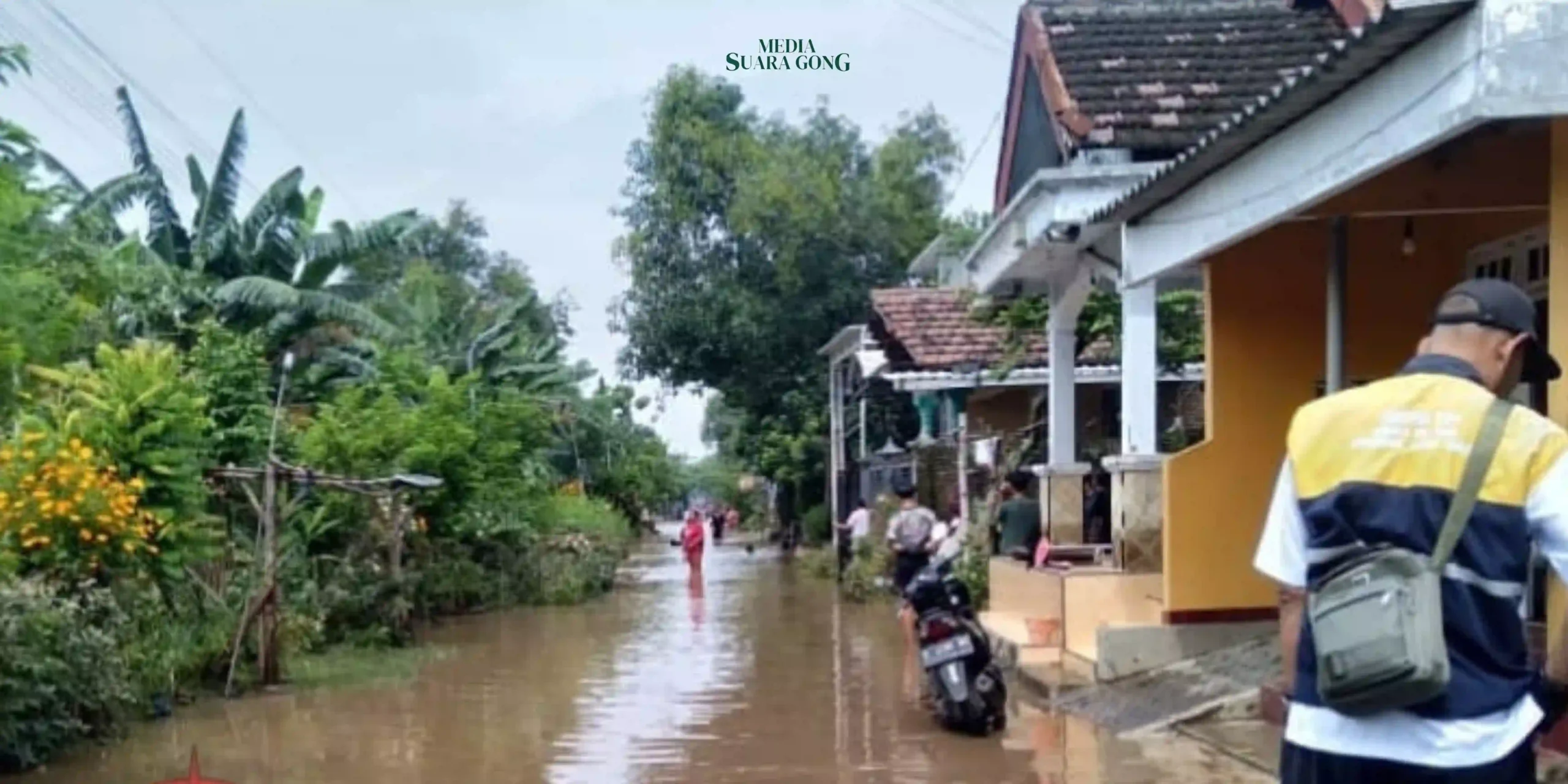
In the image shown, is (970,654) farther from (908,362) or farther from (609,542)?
(609,542)

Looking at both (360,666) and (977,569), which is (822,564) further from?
(360,666)

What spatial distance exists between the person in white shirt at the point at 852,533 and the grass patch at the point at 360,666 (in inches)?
360

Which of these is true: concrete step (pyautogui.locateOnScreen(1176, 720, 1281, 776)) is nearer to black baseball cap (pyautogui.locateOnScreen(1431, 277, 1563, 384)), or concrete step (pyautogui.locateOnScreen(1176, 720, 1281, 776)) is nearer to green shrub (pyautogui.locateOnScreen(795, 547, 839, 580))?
black baseball cap (pyautogui.locateOnScreen(1431, 277, 1563, 384))

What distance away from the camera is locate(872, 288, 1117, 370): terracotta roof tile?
23.5 meters

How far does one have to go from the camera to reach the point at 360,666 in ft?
55.0

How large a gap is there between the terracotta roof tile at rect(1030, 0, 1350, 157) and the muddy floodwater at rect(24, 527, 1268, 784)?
4.77 m

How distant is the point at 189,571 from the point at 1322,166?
946 cm

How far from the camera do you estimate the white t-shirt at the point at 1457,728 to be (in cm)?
334

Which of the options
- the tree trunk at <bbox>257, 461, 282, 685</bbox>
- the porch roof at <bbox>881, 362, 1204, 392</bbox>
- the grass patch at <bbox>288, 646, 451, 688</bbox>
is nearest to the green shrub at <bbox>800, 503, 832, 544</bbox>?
the porch roof at <bbox>881, 362, 1204, 392</bbox>

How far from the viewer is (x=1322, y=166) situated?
351 inches

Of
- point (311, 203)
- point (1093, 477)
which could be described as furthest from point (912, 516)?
point (311, 203)

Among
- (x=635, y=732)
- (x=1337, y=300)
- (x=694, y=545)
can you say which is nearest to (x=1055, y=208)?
(x=1337, y=300)

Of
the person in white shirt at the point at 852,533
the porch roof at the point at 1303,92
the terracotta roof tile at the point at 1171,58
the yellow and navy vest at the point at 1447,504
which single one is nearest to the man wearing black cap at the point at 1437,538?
the yellow and navy vest at the point at 1447,504

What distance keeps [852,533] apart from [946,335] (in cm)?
399
